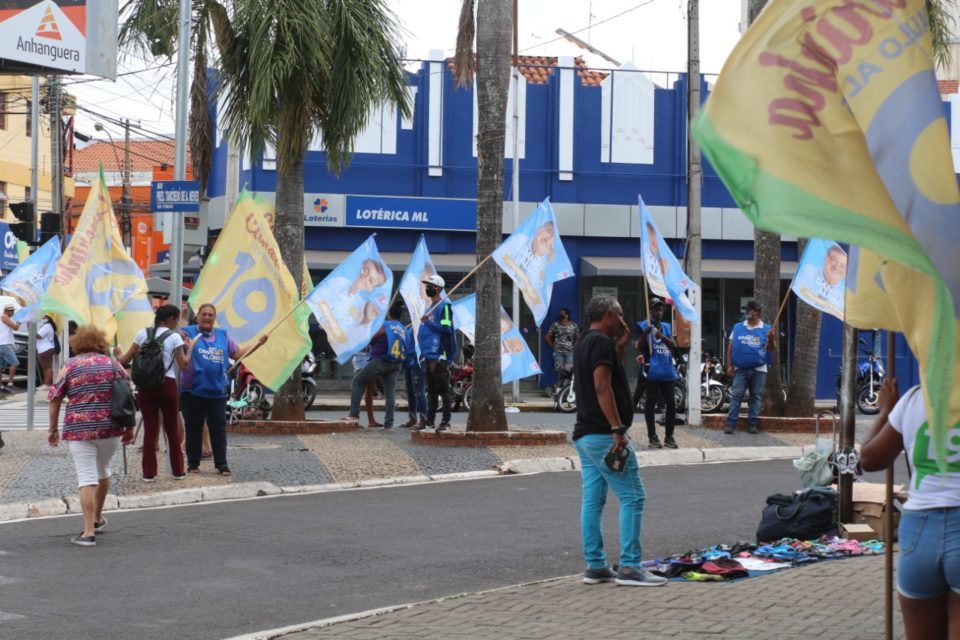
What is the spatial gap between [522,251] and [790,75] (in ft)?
41.5

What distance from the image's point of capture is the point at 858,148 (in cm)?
464

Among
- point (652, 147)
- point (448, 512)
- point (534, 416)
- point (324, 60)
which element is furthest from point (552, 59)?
point (448, 512)

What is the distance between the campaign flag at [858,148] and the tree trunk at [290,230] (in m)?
14.2

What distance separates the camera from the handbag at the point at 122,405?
10.3 m

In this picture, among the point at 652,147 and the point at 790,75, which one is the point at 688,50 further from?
the point at 790,75

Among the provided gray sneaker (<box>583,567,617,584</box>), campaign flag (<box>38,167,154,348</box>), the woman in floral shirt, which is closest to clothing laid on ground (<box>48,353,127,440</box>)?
the woman in floral shirt

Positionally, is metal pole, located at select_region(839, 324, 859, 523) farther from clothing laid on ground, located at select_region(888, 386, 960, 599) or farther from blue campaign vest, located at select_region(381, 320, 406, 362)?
blue campaign vest, located at select_region(381, 320, 406, 362)

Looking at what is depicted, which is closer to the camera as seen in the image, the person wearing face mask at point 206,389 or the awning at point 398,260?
the person wearing face mask at point 206,389

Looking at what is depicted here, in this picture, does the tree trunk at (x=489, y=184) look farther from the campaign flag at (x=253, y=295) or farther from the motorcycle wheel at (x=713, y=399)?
the motorcycle wheel at (x=713, y=399)

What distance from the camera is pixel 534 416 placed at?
2425 cm

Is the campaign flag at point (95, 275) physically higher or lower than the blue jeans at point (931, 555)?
higher

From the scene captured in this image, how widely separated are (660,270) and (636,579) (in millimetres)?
9770

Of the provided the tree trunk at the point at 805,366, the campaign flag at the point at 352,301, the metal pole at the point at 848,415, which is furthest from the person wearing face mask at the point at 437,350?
the metal pole at the point at 848,415

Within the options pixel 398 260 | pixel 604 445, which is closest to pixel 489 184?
pixel 604 445
